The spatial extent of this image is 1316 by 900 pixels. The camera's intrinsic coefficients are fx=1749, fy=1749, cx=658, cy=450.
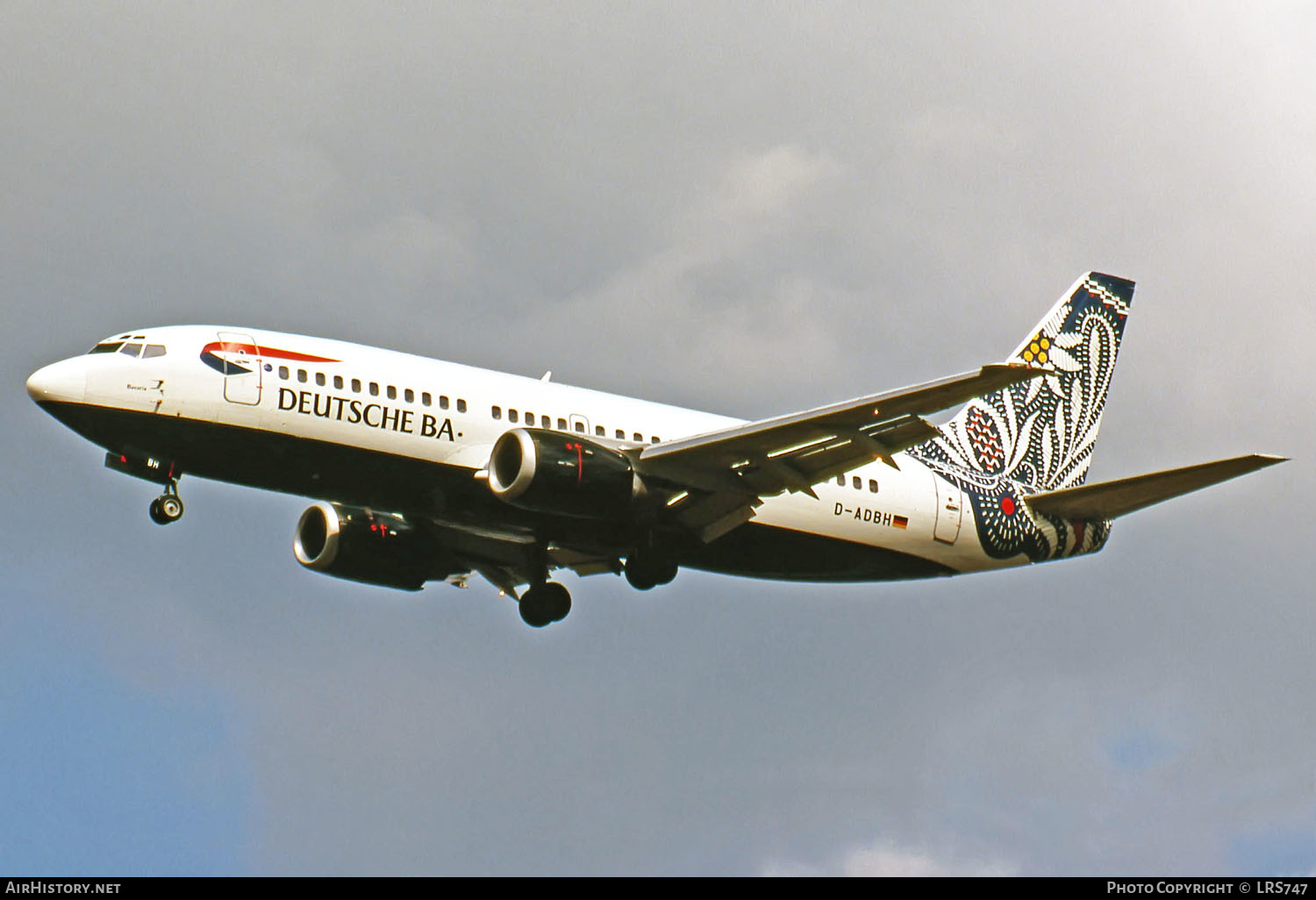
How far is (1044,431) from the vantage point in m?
45.8

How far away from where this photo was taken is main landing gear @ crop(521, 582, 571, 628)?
40969mm

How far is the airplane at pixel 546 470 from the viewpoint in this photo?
34.6 metres

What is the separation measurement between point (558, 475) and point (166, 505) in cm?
797

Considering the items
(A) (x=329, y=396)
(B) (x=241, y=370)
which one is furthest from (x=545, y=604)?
(B) (x=241, y=370)

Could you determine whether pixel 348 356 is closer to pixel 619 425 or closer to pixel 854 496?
pixel 619 425

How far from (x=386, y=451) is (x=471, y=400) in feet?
7.38

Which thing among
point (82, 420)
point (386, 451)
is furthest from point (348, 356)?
point (82, 420)

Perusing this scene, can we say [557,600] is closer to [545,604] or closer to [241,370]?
[545,604]

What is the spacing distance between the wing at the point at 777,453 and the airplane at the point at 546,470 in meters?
0.05

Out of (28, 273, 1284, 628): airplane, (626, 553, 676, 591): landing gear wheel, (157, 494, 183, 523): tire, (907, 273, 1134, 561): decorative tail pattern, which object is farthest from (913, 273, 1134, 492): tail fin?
(157, 494, 183, 523): tire

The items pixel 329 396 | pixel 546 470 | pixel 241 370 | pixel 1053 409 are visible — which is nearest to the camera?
pixel 546 470

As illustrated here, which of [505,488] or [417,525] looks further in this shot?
[417,525]

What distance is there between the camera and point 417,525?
41.3 metres

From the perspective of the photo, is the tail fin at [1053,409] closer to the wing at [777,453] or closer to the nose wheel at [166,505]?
the wing at [777,453]
